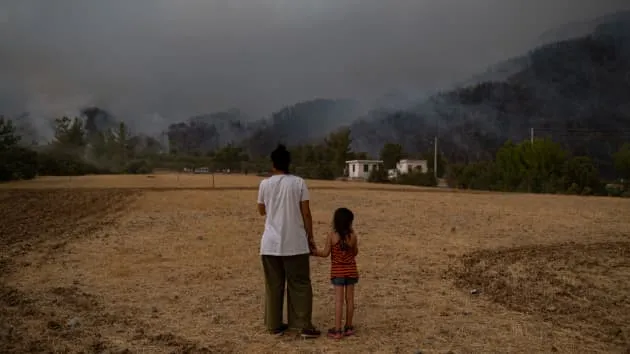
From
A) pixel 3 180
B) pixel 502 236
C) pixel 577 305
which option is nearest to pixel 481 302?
pixel 577 305

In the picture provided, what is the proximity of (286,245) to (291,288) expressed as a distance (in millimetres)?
467

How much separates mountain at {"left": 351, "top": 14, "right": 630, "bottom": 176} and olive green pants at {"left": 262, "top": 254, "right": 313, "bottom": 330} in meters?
130

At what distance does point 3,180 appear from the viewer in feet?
130

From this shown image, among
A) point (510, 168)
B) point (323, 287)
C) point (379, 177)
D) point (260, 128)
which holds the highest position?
point (260, 128)

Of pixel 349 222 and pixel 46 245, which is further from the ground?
pixel 349 222

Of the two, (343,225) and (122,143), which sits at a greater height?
(122,143)

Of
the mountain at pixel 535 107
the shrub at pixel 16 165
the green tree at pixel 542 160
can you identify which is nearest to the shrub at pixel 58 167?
the shrub at pixel 16 165

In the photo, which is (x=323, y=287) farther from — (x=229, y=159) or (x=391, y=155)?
(x=391, y=155)

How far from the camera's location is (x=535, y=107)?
166 m

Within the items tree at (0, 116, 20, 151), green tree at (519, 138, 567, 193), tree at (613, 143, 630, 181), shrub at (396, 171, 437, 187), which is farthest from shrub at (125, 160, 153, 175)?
tree at (613, 143, 630, 181)

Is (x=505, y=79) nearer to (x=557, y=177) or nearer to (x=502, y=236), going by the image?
Result: (x=557, y=177)

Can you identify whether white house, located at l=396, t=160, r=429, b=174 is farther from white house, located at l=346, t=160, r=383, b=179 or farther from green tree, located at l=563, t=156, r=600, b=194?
green tree, located at l=563, t=156, r=600, b=194

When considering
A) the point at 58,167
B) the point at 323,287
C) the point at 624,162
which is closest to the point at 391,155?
the point at 624,162

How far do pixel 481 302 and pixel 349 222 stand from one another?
266cm
